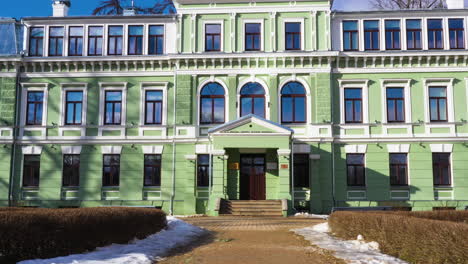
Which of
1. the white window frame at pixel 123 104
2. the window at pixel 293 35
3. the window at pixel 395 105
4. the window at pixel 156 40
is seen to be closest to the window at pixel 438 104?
the window at pixel 395 105

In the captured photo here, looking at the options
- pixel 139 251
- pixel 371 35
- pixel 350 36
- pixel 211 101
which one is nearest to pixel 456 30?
pixel 371 35

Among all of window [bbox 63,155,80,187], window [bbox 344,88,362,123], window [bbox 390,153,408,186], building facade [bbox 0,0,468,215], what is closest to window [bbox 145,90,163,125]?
building facade [bbox 0,0,468,215]

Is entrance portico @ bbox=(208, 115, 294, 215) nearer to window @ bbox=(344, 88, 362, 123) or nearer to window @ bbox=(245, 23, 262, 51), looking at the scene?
window @ bbox=(344, 88, 362, 123)

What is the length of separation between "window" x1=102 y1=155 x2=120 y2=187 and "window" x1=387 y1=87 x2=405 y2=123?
47.8 ft

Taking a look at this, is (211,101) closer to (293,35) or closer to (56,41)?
(293,35)

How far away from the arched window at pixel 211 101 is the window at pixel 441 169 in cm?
1129

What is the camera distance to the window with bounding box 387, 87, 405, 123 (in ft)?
86.6

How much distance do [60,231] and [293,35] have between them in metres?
19.9

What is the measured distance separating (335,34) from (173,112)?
961 centimetres

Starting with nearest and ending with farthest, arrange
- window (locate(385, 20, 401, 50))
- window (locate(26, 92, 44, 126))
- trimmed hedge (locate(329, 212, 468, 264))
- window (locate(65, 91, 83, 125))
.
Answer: trimmed hedge (locate(329, 212, 468, 264)) < window (locate(385, 20, 401, 50)) < window (locate(65, 91, 83, 125)) < window (locate(26, 92, 44, 126))


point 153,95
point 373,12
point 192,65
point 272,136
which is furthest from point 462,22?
point 153,95

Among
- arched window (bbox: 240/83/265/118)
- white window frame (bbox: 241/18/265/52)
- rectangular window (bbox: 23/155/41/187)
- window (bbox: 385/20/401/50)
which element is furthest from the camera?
rectangular window (bbox: 23/155/41/187)

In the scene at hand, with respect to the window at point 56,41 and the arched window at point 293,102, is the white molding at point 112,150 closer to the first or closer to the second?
the window at point 56,41

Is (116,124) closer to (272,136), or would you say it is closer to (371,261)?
(272,136)
